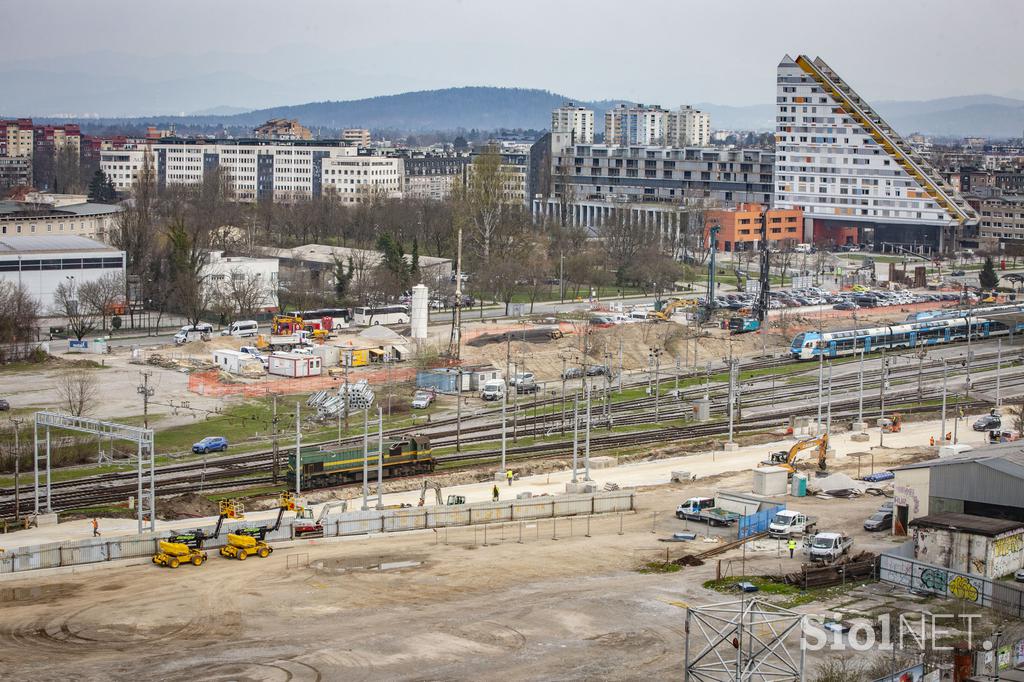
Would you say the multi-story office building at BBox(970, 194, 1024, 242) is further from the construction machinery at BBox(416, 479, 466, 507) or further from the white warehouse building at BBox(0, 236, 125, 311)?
the construction machinery at BBox(416, 479, 466, 507)

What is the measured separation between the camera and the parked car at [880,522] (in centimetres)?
3362

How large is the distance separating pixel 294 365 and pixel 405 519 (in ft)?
77.1

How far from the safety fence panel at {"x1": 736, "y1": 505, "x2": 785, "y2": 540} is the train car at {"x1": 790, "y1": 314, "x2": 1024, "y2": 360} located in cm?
2792

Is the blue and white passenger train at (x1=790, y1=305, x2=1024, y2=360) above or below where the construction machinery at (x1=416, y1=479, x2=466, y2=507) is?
above

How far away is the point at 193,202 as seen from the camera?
115688mm

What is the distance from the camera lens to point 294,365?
55969 millimetres

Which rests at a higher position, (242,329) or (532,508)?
(242,329)

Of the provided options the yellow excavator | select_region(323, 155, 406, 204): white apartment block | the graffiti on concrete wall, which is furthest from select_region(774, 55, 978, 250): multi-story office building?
the graffiti on concrete wall

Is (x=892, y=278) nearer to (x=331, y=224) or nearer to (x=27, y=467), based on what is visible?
(x=331, y=224)

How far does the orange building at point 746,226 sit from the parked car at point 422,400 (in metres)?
59.1

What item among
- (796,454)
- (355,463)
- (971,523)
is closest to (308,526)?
(355,463)

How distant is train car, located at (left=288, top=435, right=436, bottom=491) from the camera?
A: 38.8m

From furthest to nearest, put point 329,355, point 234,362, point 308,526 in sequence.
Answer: point 329,355
point 234,362
point 308,526

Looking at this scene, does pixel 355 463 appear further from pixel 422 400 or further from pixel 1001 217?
pixel 1001 217
